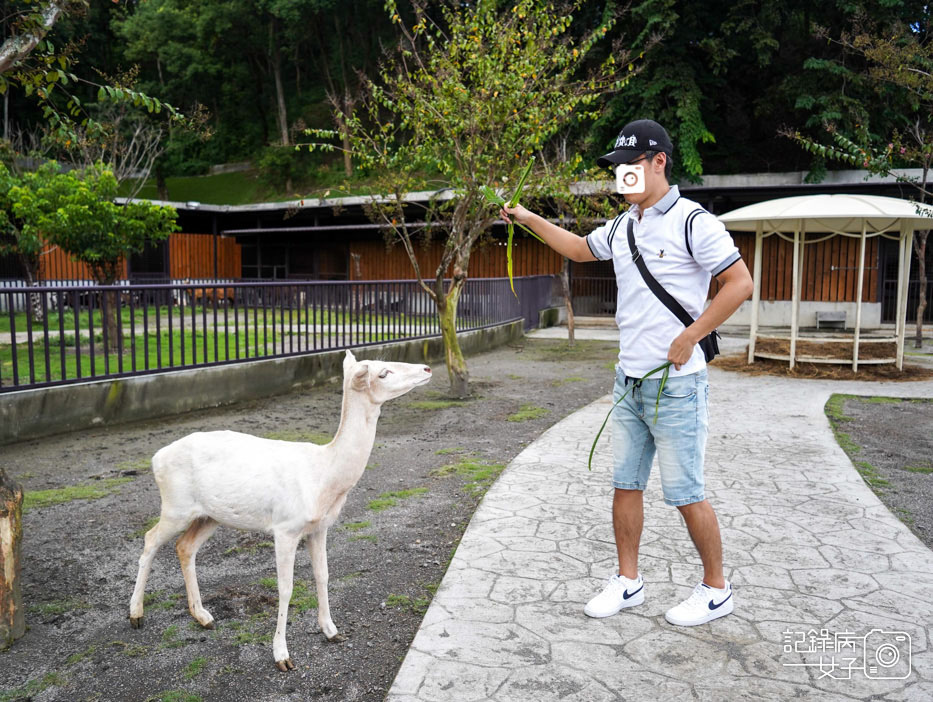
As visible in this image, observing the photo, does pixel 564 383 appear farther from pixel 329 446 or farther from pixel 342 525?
pixel 329 446

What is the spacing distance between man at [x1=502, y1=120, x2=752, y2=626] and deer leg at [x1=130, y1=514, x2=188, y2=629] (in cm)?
192

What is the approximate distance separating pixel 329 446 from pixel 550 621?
128cm

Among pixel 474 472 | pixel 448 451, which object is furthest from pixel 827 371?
pixel 474 472

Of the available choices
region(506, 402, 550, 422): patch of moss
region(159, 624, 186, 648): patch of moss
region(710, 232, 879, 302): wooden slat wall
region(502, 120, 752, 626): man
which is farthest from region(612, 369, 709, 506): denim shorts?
region(710, 232, 879, 302): wooden slat wall

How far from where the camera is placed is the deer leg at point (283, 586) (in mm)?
3123

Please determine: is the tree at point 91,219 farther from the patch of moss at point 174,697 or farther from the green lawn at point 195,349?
the patch of moss at point 174,697

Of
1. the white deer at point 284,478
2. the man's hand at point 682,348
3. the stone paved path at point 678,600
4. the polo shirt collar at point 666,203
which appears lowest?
the stone paved path at point 678,600

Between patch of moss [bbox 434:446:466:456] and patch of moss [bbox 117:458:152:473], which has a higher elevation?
patch of moss [bbox 117:458:152:473]

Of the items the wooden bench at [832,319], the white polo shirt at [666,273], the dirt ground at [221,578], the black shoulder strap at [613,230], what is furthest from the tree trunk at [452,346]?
the wooden bench at [832,319]

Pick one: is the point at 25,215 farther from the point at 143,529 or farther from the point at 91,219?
the point at 143,529

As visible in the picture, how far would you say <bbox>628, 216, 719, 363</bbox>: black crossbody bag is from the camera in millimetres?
3225

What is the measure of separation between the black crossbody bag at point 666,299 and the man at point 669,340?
2 cm

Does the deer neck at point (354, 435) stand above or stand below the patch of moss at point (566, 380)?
above

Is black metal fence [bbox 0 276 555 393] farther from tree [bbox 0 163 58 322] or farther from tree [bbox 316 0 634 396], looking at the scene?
tree [bbox 0 163 58 322]
